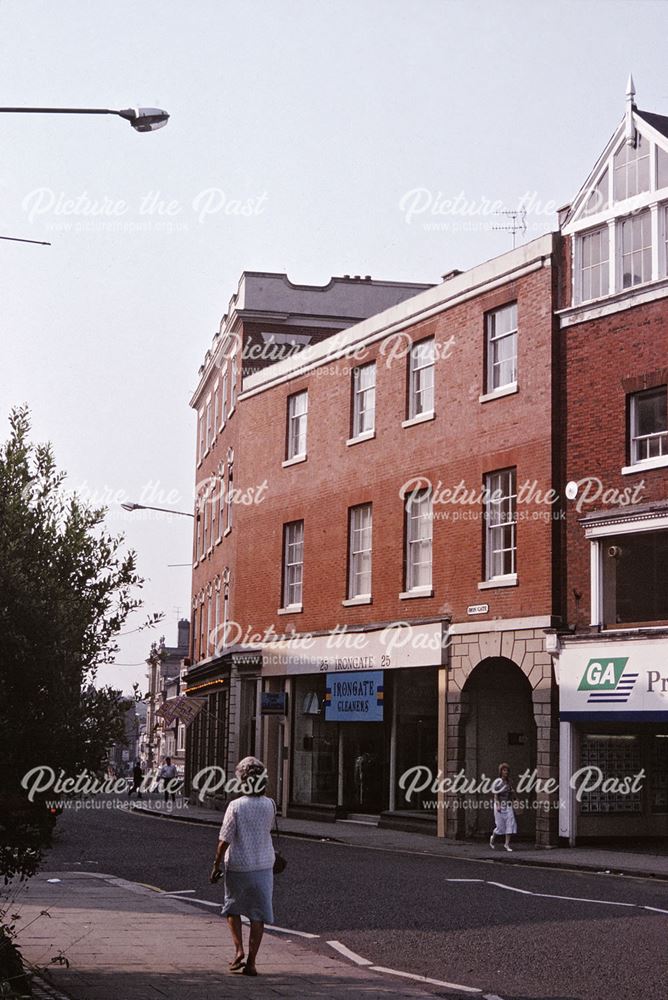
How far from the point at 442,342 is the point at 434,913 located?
57.1 feet

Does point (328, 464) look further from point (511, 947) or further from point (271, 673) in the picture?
point (511, 947)

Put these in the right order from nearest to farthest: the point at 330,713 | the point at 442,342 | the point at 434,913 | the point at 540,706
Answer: the point at 434,913 < the point at 540,706 < the point at 442,342 < the point at 330,713

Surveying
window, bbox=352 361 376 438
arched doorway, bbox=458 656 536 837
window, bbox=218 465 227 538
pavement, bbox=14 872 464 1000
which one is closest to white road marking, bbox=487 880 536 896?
pavement, bbox=14 872 464 1000

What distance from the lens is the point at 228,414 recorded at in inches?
1646

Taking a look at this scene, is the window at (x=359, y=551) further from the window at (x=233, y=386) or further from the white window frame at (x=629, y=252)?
the window at (x=233, y=386)

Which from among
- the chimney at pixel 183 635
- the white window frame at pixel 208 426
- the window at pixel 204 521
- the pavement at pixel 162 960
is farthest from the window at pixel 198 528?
the chimney at pixel 183 635

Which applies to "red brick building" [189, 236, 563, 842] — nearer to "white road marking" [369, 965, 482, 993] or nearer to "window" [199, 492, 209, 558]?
"window" [199, 492, 209, 558]

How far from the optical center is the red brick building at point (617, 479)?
23.5 meters

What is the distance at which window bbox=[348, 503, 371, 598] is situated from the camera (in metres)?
31.5

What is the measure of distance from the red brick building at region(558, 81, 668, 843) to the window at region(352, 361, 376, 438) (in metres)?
7.09

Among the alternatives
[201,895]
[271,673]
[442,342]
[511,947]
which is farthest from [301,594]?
[511,947]

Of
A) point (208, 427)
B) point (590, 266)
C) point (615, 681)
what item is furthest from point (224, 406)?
A: point (615, 681)

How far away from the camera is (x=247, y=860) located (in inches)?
410

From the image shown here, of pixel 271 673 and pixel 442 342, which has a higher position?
pixel 442 342
